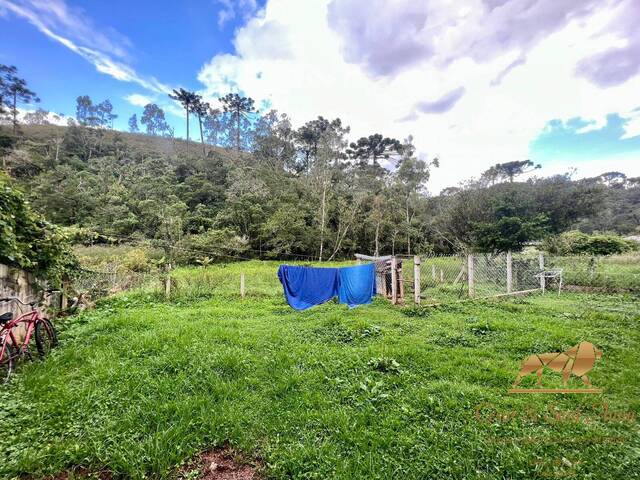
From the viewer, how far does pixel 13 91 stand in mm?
35125

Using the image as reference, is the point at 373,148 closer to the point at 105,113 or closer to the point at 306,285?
the point at 306,285

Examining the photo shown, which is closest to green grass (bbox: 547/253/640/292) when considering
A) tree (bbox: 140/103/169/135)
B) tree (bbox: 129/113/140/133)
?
tree (bbox: 140/103/169/135)

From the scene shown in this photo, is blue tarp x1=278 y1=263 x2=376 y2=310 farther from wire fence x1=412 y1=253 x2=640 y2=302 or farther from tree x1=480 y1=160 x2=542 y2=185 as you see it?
A: tree x1=480 y1=160 x2=542 y2=185

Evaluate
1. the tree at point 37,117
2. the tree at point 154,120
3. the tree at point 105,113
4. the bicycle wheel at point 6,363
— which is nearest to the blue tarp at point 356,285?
the bicycle wheel at point 6,363

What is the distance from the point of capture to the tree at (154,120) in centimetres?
5616

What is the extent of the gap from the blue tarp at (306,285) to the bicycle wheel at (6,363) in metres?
4.50

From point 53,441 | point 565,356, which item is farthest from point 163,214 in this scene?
point 565,356

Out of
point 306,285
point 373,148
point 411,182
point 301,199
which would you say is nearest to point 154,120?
point 373,148

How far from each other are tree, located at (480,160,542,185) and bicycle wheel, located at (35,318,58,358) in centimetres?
2871

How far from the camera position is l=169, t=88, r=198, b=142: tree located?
42.8 metres

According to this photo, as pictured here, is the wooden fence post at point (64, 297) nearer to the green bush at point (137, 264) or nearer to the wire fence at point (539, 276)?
the green bush at point (137, 264)

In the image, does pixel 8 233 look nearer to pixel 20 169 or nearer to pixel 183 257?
pixel 183 257

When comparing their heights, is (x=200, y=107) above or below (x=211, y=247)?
above

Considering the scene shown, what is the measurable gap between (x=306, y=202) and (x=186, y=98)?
32336mm
